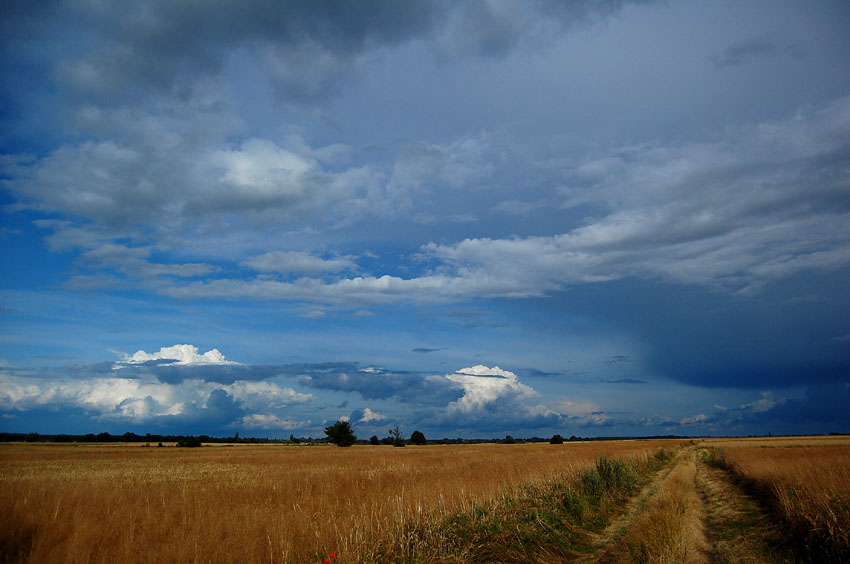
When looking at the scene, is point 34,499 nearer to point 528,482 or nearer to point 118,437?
point 528,482

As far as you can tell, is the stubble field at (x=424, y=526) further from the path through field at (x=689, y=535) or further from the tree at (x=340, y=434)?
the tree at (x=340, y=434)

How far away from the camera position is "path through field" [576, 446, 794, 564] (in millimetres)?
9250

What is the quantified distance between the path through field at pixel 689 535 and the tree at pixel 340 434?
8365 centimetres

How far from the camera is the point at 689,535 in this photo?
37.1 feet

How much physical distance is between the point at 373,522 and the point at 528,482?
8.52 meters

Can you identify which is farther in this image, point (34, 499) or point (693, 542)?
point (693, 542)

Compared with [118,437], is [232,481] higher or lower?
higher

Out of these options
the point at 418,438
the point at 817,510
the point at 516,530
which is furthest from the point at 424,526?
the point at 418,438

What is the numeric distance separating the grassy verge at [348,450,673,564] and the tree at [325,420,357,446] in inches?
3303

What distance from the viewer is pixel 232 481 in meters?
21.6

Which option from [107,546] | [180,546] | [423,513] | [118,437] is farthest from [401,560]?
[118,437]

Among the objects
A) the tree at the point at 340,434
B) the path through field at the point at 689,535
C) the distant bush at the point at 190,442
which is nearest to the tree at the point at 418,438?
the tree at the point at 340,434

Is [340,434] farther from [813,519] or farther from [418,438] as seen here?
[813,519]

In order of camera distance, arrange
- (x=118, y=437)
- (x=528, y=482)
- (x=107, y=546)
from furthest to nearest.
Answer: (x=118, y=437) → (x=528, y=482) → (x=107, y=546)
